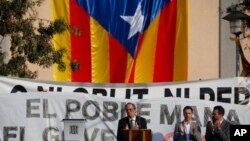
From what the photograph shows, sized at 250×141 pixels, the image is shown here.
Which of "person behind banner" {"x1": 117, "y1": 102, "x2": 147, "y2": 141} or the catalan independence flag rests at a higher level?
the catalan independence flag

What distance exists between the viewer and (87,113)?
16078mm

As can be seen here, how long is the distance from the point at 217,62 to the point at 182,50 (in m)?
1.83

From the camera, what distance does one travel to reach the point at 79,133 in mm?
13977

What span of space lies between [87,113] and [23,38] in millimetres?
2304

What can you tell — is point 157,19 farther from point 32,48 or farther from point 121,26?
point 32,48

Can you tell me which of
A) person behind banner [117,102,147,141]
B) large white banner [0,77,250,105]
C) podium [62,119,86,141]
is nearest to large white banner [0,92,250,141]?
large white banner [0,77,250,105]

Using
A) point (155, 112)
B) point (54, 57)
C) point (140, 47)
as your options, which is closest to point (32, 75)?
point (54, 57)

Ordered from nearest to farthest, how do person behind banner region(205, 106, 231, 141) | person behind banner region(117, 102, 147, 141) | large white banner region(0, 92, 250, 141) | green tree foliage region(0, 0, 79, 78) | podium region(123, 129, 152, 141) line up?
podium region(123, 129, 152, 141) < person behind banner region(205, 106, 231, 141) < person behind banner region(117, 102, 147, 141) < large white banner region(0, 92, 250, 141) < green tree foliage region(0, 0, 79, 78)

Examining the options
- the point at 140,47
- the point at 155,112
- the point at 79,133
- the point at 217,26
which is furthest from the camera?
the point at 217,26

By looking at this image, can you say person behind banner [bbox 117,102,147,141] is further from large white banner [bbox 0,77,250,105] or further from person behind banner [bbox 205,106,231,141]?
large white banner [bbox 0,77,250,105]

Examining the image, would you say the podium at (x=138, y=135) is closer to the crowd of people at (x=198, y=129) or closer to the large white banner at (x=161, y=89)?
the crowd of people at (x=198, y=129)

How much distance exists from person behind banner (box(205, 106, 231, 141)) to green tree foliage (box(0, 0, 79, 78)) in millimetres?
4333

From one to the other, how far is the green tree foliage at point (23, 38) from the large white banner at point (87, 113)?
1446mm

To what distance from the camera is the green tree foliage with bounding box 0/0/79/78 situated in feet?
55.5
